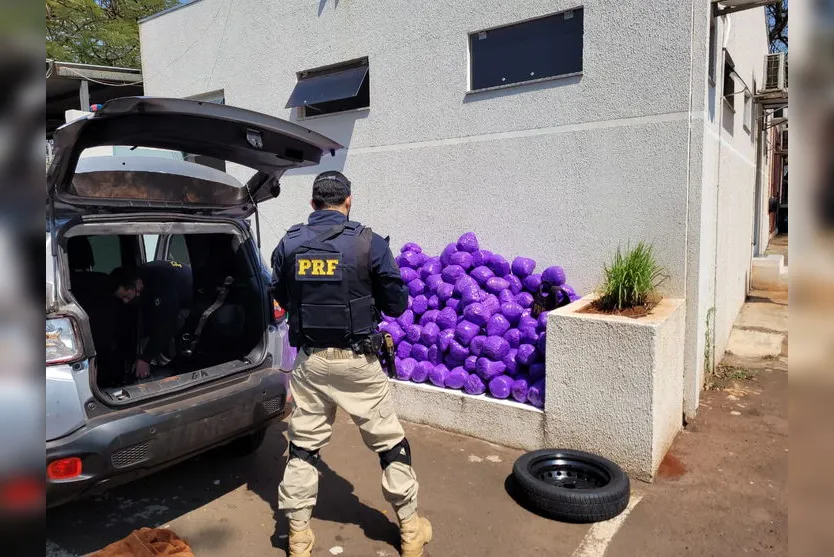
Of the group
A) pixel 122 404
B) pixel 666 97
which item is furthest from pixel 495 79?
pixel 122 404

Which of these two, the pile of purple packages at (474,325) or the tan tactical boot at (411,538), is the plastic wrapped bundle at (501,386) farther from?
the tan tactical boot at (411,538)

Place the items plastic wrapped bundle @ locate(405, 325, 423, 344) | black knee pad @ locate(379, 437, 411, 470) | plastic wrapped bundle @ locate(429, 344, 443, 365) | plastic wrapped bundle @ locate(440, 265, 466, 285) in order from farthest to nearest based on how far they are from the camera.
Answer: plastic wrapped bundle @ locate(440, 265, 466, 285)
plastic wrapped bundle @ locate(405, 325, 423, 344)
plastic wrapped bundle @ locate(429, 344, 443, 365)
black knee pad @ locate(379, 437, 411, 470)

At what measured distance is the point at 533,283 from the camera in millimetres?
5164

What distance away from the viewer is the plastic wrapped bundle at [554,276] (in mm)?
A: 5043

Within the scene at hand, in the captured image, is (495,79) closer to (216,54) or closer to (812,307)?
(216,54)

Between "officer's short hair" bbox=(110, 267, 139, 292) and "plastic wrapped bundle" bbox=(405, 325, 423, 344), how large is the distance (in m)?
2.30

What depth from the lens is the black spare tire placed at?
135 inches

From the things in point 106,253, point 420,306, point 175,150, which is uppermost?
point 175,150

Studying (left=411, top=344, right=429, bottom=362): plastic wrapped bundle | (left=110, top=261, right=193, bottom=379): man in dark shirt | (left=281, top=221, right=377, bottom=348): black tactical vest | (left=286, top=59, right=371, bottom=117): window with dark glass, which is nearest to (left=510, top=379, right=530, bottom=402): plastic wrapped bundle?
(left=411, top=344, right=429, bottom=362): plastic wrapped bundle

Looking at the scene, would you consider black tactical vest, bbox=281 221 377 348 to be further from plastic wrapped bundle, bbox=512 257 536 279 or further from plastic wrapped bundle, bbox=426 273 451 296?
plastic wrapped bundle, bbox=512 257 536 279

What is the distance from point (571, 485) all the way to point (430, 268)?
2494 millimetres

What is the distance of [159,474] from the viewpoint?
4.21m

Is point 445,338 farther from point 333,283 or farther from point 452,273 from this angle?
point 333,283

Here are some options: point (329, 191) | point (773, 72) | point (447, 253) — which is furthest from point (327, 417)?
point (773, 72)
